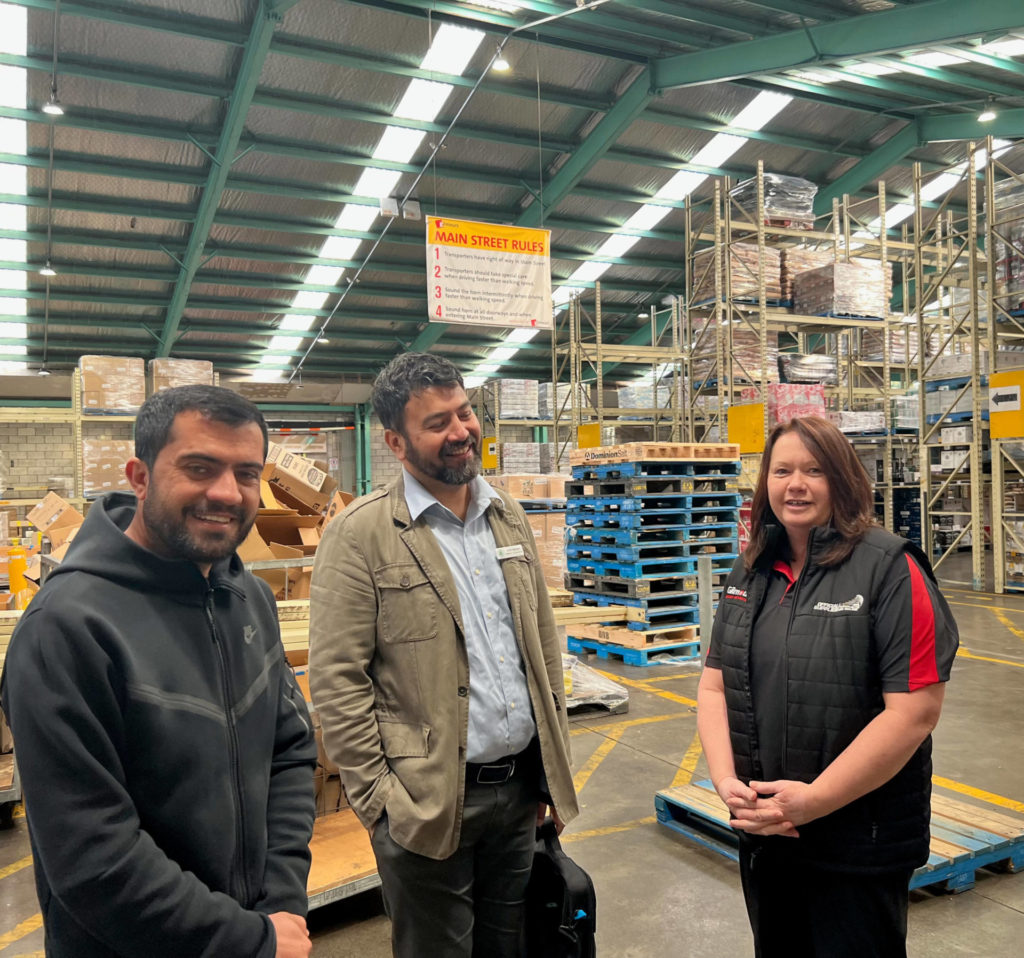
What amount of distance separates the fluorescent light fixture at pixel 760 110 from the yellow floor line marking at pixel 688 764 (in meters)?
11.1

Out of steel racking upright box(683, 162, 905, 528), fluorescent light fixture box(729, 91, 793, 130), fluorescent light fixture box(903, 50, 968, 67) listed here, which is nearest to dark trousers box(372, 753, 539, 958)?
steel racking upright box(683, 162, 905, 528)

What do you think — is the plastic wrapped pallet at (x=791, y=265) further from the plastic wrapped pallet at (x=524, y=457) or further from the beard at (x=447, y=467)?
the beard at (x=447, y=467)

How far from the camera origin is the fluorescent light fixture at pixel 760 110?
1309 cm

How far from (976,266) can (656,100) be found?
208 inches

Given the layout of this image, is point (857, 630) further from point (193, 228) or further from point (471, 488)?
point (193, 228)

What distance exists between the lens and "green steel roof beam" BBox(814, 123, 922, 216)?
47.1 feet

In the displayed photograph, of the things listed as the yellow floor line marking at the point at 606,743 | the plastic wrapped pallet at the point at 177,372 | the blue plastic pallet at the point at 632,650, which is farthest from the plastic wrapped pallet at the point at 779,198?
the yellow floor line marking at the point at 606,743

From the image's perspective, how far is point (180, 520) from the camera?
1478mm

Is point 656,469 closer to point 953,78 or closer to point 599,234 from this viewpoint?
point 953,78

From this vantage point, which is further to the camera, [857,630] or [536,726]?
[536,726]

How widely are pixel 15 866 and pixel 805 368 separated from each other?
11.5 m

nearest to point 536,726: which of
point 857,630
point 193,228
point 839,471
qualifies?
point 857,630

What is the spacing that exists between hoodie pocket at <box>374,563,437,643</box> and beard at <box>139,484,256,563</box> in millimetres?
697

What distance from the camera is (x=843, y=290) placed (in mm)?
11852
